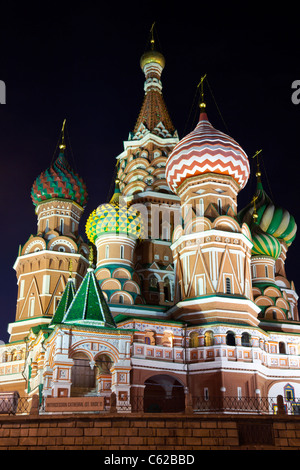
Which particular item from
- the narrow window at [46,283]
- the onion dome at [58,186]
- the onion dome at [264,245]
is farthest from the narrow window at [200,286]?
the onion dome at [58,186]

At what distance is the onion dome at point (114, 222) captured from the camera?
23.6 m

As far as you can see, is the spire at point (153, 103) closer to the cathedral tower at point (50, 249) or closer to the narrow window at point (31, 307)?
the cathedral tower at point (50, 249)

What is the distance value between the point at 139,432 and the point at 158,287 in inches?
545

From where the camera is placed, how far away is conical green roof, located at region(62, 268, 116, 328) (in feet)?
54.8

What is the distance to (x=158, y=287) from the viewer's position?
2405 centimetres

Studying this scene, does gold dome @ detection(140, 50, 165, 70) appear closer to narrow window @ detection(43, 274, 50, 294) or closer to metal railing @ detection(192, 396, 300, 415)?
narrow window @ detection(43, 274, 50, 294)

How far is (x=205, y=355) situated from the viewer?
18938 mm

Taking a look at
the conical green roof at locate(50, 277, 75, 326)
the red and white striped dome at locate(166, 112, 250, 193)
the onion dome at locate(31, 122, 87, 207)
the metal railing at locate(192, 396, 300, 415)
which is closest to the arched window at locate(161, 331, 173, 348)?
the metal railing at locate(192, 396, 300, 415)

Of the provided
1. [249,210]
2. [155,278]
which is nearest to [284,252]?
[249,210]

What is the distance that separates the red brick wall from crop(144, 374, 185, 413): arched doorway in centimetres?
840

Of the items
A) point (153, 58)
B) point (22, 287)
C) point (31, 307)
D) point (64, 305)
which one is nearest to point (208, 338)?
point (64, 305)

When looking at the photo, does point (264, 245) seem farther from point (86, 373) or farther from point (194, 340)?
point (86, 373)
